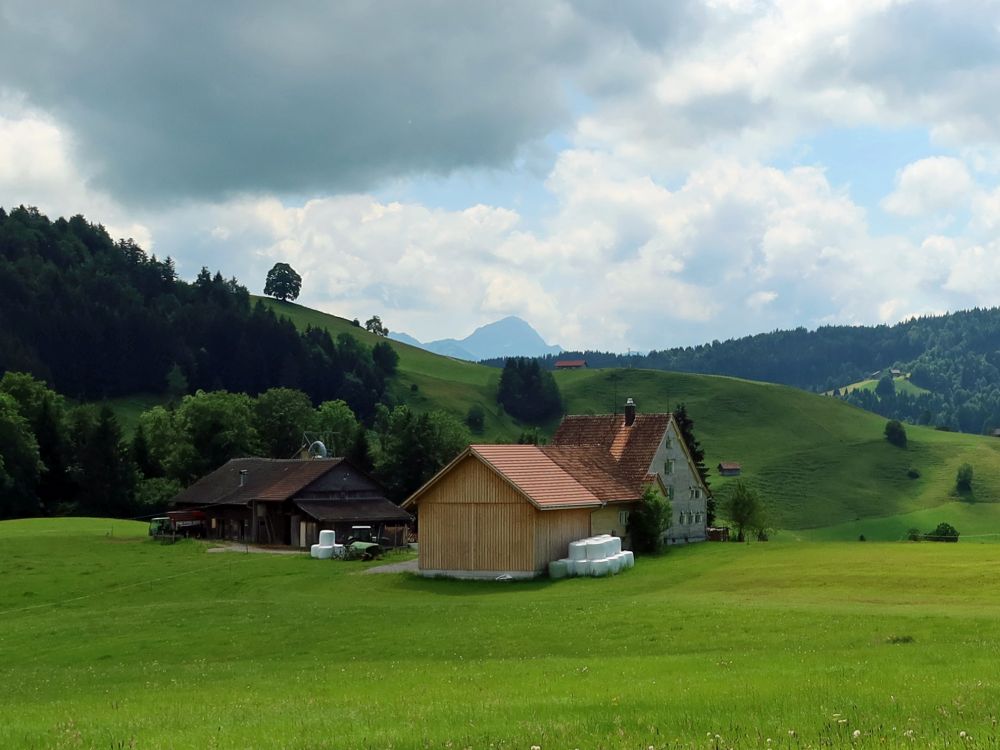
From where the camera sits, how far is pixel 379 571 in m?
56.3

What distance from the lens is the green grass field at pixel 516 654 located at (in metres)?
14.2

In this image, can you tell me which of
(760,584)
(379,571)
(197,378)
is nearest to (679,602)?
(760,584)

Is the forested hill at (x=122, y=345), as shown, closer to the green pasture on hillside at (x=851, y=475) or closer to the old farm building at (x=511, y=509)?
the green pasture on hillside at (x=851, y=475)

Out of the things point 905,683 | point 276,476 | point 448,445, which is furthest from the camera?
point 448,445

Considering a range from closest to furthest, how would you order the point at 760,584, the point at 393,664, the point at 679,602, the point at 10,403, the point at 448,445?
1. the point at 393,664
2. the point at 679,602
3. the point at 760,584
4. the point at 448,445
5. the point at 10,403

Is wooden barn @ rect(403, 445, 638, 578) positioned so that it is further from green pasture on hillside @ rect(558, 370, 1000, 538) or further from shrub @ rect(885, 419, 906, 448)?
shrub @ rect(885, 419, 906, 448)

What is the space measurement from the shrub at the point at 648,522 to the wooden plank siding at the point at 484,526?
6960 millimetres

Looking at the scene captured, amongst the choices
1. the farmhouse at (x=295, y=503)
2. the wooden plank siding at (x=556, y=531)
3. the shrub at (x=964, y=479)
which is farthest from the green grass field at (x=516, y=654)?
the shrub at (x=964, y=479)

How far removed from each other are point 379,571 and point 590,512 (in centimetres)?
1154

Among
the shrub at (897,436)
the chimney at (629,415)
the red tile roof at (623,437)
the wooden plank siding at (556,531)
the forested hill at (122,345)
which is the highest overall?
the forested hill at (122,345)

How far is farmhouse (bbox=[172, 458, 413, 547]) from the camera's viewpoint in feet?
259

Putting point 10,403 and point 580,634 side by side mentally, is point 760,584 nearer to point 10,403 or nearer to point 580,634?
→ point 580,634

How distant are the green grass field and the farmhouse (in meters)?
20.0

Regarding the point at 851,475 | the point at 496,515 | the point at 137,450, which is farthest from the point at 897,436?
the point at 496,515
